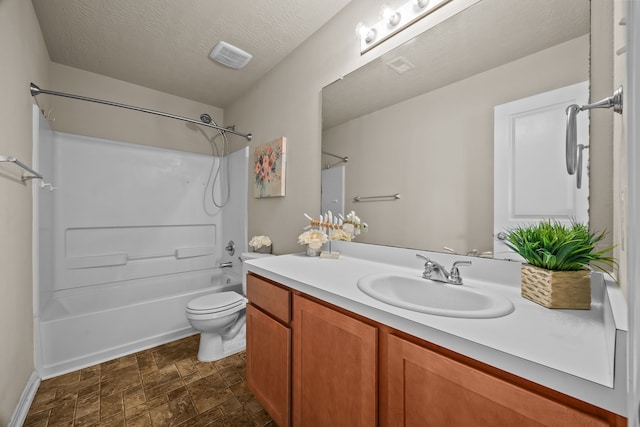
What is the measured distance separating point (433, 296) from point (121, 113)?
10.1 feet

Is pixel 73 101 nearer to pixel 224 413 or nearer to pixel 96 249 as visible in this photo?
pixel 96 249

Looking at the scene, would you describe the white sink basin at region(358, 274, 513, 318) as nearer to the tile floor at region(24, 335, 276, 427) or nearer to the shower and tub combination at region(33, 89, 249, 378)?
the tile floor at region(24, 335, 276, 427)

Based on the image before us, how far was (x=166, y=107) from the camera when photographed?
271 cm

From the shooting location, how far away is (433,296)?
1013mm

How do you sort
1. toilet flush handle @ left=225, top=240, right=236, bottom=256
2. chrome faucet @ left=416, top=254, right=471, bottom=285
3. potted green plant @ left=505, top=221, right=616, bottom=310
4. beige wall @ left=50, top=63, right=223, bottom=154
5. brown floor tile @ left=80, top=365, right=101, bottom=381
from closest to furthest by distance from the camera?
potted green plant @ left=505, top=221, right=616, bottom=310 → chrome faucet @ left=416, top=254, right=471, bottom=285 → brown floor tile @ left=80, top=365, right=101, bottom=381 → beige wall @ left=50, top=63, right=223, bottom=154 → toilet flush handle @ left=225, top=240, right=236, bottom=256

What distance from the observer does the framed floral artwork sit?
2076mm

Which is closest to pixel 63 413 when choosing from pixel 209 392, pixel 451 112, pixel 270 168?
pixel 209 392

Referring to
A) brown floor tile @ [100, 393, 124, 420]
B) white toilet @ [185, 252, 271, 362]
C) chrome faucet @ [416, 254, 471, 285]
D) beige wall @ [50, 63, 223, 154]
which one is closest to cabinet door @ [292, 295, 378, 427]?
chrome faucet @ [416, 254, 471, 285]

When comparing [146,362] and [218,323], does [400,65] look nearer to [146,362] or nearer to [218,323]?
[218,323]

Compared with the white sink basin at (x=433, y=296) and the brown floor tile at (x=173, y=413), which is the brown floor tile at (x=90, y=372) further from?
the white sink basin at (x=433, y=296)

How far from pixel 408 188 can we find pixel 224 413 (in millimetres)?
1587

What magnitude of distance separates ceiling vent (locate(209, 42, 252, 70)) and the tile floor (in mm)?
2397

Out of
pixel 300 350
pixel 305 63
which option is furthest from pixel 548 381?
pixel 305 63

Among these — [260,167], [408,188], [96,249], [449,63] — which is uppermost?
[449,63]
